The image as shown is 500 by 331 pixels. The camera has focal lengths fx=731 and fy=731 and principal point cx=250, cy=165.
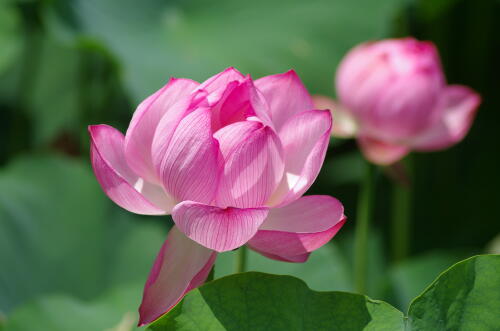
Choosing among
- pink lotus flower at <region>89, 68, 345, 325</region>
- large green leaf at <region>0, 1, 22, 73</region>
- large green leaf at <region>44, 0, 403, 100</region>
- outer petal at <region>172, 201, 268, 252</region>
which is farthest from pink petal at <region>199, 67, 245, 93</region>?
large green leaf at <region>0, 1, 22, 73</region>

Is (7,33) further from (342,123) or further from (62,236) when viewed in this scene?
(342,123)

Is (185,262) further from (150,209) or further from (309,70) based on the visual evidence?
(309,70)

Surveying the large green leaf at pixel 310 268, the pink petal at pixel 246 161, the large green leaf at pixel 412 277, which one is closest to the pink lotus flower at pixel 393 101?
the large green leaf at pixel 310 268

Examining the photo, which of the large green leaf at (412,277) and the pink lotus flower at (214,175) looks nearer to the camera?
the pink lotus flower at (214,175)

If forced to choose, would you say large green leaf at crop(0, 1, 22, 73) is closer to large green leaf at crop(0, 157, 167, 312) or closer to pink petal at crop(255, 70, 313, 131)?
large green leaf at crop(0, 157, 167, 312)

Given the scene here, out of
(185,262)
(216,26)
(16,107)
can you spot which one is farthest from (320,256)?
(16,107)

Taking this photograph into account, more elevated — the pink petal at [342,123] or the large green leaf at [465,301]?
the large green leaf at [465,301]

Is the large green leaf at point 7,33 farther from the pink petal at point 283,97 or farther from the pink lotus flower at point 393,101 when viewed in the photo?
the pink petal at point 283,97

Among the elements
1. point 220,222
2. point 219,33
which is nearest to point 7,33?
point 219,33
